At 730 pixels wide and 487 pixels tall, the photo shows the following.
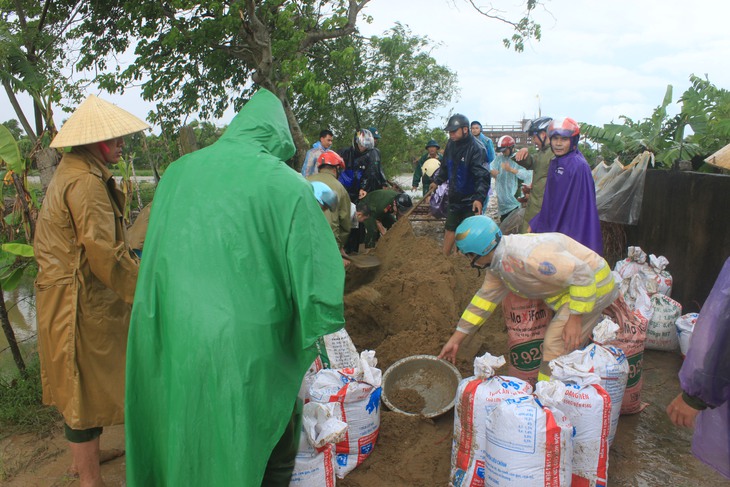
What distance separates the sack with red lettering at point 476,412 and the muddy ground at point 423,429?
0.83ft

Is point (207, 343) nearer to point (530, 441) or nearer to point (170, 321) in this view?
point (170, 321)

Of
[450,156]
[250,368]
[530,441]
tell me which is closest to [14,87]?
[450,156]

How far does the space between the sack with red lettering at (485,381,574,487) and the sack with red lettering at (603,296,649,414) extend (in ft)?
3.27

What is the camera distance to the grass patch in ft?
11.0

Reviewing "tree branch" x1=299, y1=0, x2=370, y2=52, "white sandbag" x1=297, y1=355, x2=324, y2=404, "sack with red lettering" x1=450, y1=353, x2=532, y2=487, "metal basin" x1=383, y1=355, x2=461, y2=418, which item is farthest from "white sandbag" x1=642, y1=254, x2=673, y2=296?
"tree branch" x1=299, y1=0, x2=370, y2=52

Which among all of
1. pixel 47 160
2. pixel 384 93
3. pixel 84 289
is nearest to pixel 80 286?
pixel 84 289

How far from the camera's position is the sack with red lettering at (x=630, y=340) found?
305 cm

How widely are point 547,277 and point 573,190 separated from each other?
184 cm

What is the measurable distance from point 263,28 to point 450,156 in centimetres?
312

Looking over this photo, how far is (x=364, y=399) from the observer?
8.59 feet

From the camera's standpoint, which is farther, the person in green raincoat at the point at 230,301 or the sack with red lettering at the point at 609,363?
the sack with red lettering at the point at 609,363

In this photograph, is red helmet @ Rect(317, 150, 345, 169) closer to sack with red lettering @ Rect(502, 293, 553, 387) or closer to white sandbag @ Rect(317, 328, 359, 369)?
white sandbag @ Rect(317, 328, 359, 369)

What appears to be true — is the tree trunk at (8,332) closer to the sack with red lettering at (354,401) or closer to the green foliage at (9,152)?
the green foliage at (9,152)

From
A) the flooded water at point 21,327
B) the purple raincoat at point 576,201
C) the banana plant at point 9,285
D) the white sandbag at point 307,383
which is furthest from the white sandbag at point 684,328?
the flooded water at point 21,327
